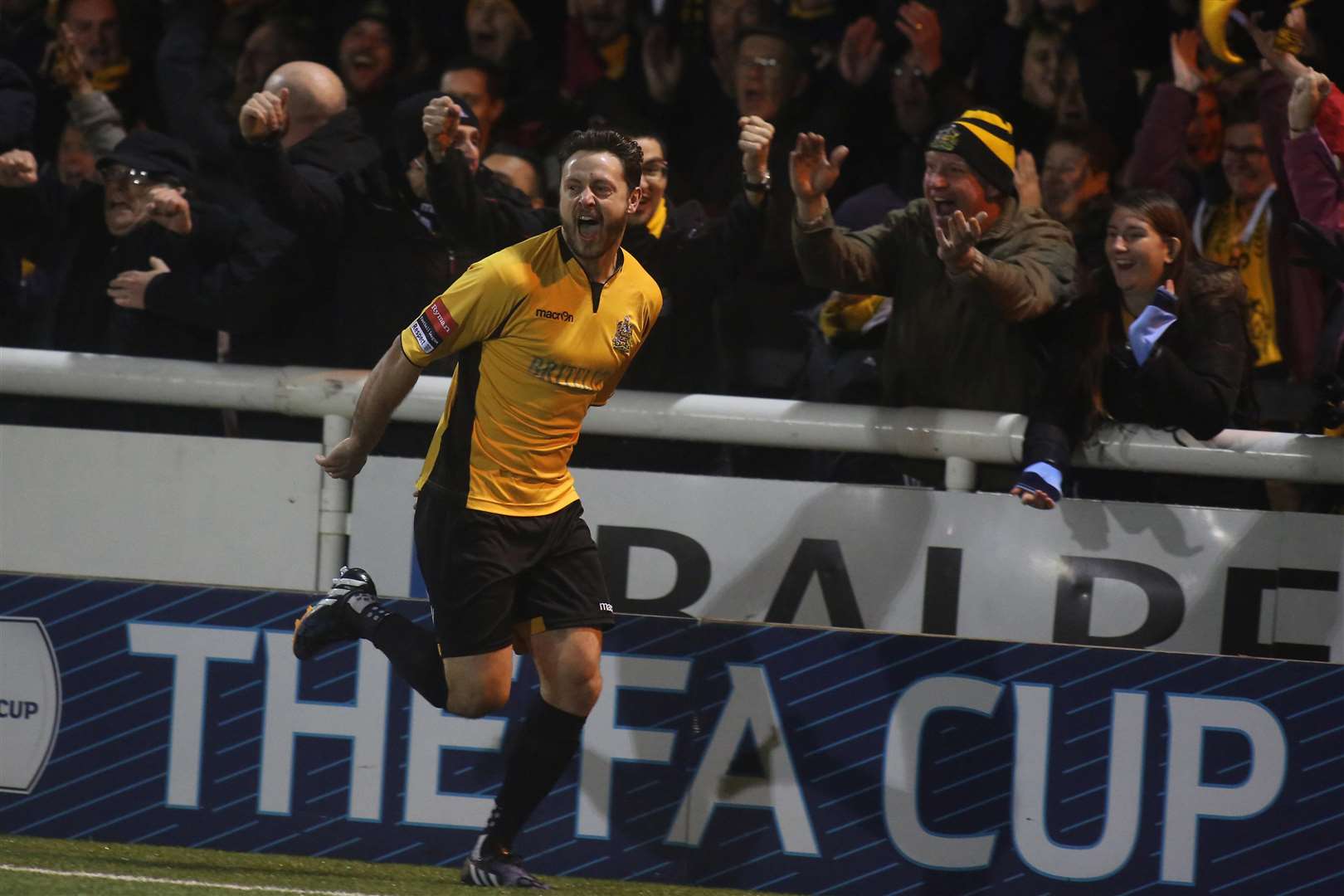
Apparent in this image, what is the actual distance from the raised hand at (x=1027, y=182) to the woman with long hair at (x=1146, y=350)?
0.53 m

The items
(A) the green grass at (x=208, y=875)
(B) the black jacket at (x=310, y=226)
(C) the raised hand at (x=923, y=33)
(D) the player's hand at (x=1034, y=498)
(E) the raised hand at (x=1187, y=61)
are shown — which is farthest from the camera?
(C) the raised hand at (x=923, y=33)

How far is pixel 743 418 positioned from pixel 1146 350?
43.2 inches

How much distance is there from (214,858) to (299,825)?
0.76 ft

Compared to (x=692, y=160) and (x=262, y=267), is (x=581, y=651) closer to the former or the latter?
(x=262, y=267)

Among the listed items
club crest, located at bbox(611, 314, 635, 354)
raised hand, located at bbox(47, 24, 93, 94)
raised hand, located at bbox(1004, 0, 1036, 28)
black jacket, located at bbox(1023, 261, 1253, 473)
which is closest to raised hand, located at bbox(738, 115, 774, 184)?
club crest, located at bbox(611, 314, 635, 354)

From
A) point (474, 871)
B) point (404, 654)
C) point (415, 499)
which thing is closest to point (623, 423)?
point (415, 499)

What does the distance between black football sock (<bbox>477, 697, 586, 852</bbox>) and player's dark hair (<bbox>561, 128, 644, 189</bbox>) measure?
1.33m

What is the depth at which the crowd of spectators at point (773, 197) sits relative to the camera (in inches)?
→ 190

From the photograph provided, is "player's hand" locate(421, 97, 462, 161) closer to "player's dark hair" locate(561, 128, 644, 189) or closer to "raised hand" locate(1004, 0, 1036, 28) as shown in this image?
"player's dark hair" locate(561, 128, 644, 189)

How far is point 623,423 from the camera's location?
16.4 feet

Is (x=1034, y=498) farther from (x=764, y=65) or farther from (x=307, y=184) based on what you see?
(x=764, y=65)

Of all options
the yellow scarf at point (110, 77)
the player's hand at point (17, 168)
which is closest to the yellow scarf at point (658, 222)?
the player's hand at point (17, 168)

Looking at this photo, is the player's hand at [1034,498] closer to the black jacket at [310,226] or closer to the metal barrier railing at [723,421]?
the metal barrier railing at [723,421]

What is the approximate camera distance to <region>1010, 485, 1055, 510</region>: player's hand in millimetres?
4465
